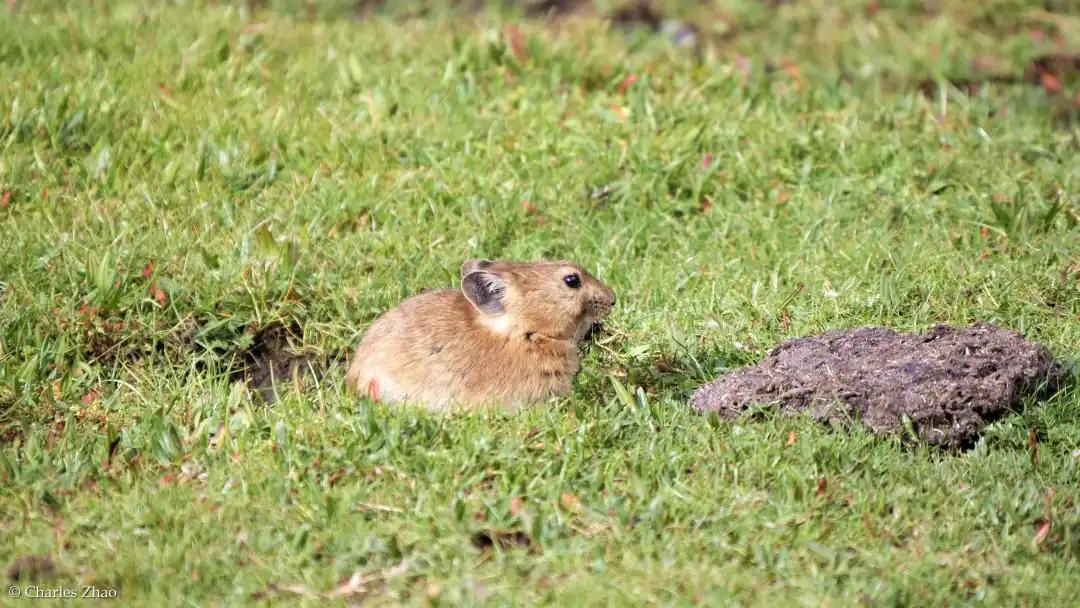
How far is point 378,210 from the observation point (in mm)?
6945

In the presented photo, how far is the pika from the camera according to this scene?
212 inches

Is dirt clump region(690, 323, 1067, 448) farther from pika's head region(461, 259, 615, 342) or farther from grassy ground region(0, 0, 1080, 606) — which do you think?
pika's head region(461, 259, 615, 342)

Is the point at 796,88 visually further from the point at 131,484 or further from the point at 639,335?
the point at 131,484

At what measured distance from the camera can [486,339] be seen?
18.4ft

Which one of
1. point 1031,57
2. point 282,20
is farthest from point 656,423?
point 1031,57

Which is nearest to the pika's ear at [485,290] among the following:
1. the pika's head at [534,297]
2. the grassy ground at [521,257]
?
the pika's head at [534,297]

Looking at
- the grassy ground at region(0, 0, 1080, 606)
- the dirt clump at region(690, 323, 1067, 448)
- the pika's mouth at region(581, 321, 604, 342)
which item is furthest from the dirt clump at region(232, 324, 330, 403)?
the dirt clump at region(690, 323, 1067, 448)

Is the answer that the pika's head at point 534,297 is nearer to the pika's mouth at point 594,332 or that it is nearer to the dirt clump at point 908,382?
the pika's mouth at point 594,332

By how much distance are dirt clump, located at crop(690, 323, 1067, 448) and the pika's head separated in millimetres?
668

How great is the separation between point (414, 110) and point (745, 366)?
309 centimetres

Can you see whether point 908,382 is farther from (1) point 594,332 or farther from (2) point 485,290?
(2) point 485,290

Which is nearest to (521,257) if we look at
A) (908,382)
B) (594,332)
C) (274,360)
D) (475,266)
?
(594,332)

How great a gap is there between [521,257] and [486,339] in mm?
1289

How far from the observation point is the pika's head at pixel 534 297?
18.6ft
